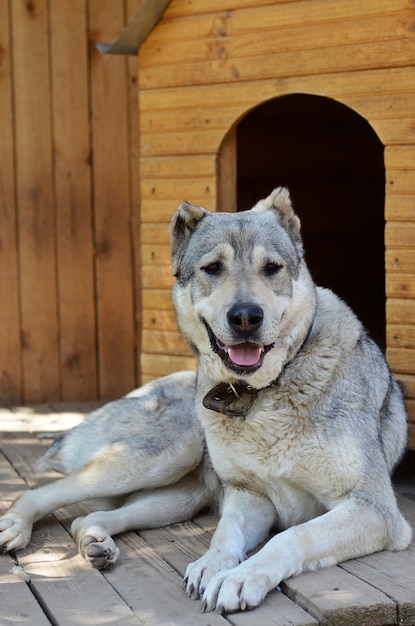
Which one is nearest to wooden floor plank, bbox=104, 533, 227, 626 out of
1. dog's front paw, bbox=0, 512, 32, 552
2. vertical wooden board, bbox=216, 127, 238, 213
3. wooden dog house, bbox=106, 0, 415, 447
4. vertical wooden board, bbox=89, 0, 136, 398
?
dog's front paw, bbox=0, 512, 32, 552

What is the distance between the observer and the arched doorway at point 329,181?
254 inches

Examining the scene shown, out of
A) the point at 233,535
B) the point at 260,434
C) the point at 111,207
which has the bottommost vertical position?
the point at 233,535

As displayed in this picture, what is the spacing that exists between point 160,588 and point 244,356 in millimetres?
830

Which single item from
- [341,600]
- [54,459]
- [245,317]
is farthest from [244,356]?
[54,459]

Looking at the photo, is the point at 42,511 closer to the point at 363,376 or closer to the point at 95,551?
the point at 95,551

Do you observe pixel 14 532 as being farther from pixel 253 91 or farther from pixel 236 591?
pixel 253 91

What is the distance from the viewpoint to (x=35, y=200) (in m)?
6.16

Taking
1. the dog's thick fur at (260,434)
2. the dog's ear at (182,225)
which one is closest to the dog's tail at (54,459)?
the dog's thick fur at (260,434)

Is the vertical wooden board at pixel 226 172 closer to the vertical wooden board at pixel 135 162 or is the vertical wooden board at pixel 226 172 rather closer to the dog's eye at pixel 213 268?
the vertical wooden board at pixel 135 162

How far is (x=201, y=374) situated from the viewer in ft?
12.3

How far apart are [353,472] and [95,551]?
3.09 feet

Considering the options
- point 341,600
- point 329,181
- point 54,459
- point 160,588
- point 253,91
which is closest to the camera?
point 341,600

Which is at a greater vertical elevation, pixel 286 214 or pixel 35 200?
pixel 35 200

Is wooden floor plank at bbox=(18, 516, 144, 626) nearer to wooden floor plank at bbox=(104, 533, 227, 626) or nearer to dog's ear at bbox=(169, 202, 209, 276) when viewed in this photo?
wooden floor plank at bbox=(104, 533, 227, 626)
